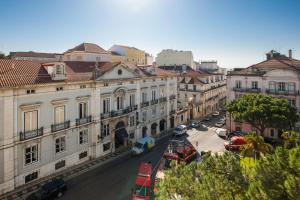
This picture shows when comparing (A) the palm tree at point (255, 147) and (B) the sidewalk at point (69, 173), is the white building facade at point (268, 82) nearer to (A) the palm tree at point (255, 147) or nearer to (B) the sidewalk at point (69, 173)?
(A) the palm tree at point (255, 147)

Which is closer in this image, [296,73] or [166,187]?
[166,187]

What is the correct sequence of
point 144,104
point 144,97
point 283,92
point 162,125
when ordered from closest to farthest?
point 144,104 → point 283,92 → point 144,97 → point 162,125

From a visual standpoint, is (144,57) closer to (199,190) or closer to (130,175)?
(130,175)

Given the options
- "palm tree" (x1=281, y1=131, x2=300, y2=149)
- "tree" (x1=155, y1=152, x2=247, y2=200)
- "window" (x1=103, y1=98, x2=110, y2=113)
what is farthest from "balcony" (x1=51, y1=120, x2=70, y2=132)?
"palm tree" (x1=281, y1=131, x2=300, y2=149)

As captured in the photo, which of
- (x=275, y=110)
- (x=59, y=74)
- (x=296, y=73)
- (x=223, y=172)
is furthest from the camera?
(x=296, y=73)

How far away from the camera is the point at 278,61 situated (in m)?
49.7

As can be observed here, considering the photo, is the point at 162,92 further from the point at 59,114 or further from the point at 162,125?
the point at 59,114

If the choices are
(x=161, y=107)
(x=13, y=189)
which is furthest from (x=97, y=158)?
(x=161, y=107)

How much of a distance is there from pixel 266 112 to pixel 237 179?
2739cm

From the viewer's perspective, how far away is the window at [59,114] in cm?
3117

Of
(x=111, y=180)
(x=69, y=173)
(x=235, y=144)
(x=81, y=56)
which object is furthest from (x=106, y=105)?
(x=235, y=144)

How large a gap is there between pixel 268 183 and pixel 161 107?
41.3 metres

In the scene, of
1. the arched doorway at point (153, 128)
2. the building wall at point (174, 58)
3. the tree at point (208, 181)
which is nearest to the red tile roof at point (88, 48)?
the arched doorway at point (153, 128)

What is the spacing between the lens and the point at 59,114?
104 ft
